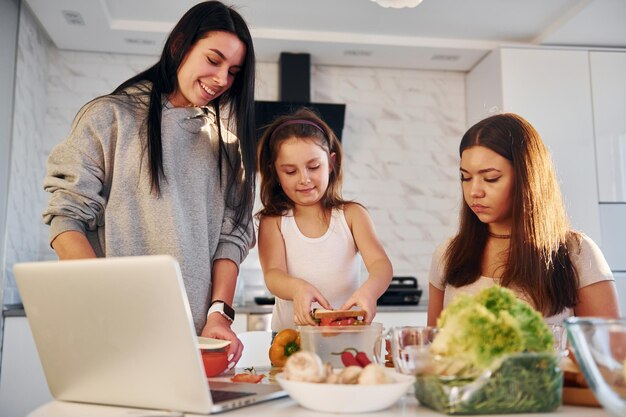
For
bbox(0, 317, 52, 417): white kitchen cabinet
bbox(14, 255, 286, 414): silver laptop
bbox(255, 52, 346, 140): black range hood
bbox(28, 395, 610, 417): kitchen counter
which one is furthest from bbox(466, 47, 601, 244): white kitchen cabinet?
bbox(14, 255, 286, 414): silver laptop

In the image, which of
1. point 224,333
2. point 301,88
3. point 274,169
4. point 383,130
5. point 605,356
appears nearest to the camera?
point 605,356

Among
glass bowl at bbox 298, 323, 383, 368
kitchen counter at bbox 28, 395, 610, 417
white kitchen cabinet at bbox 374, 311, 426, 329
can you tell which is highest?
glass bowl at bbox 298, 323, 383, 368

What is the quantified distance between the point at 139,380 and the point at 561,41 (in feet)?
10.5

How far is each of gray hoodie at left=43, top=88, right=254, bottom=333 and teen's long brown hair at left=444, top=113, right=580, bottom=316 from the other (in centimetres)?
65

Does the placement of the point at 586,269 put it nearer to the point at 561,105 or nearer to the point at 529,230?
the point at 529,230

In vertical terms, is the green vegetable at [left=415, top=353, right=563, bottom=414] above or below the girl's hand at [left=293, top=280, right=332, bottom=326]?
below

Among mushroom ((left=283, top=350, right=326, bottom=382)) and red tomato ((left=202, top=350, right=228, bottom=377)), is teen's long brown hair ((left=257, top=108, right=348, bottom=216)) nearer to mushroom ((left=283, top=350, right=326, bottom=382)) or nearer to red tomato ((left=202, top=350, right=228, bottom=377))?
red tomato ((left=202, top=350, right=228, bottom=377))

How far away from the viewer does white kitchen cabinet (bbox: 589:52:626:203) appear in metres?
3.21

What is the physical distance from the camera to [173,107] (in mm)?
1430

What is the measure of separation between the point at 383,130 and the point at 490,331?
2.97 metres

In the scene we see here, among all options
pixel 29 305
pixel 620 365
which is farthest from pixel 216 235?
pixel 620 365

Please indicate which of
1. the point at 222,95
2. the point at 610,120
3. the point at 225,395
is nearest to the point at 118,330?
the point at 225,395

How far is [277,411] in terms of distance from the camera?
76cm

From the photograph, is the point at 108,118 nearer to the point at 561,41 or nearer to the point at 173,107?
the point at 173,107
